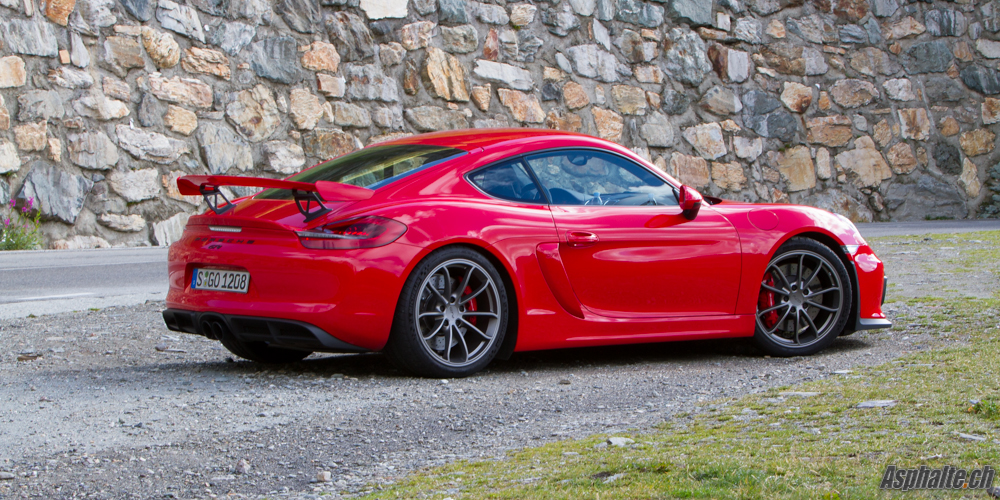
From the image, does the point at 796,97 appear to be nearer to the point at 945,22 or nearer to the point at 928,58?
the point at 928,58

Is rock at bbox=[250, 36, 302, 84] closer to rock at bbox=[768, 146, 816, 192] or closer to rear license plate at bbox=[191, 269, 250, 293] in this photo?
rear license plate at bbox=[191, 269, 250, 293]

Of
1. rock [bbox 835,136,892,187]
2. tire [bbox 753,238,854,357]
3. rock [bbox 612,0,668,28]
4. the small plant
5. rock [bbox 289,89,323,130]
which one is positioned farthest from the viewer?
rock [bbox 835,136,892,187]

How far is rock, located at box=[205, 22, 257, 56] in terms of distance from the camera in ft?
39.2

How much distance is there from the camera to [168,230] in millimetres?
11516

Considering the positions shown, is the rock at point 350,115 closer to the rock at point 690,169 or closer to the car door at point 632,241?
the rock at point 690,169

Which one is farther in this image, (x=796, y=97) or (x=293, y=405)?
(x=796, y=97)

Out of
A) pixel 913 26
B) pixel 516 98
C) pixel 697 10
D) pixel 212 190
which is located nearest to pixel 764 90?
pixel 697 10

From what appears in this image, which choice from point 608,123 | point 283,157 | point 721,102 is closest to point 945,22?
point 721,102

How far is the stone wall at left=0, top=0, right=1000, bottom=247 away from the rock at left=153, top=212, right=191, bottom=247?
0.02m

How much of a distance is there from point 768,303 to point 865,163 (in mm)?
12283

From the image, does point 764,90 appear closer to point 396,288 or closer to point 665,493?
point 396,288

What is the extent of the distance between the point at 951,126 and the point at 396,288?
15682 millimetres

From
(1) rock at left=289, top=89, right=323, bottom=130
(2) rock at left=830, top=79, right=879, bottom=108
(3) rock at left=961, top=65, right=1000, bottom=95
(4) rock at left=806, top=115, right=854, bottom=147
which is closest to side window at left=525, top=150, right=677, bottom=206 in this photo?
(1) rock at left=289, top=89, right=323, bottom=130

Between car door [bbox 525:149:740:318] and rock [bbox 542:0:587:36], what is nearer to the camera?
car door [bbox 525:149:740:318]
